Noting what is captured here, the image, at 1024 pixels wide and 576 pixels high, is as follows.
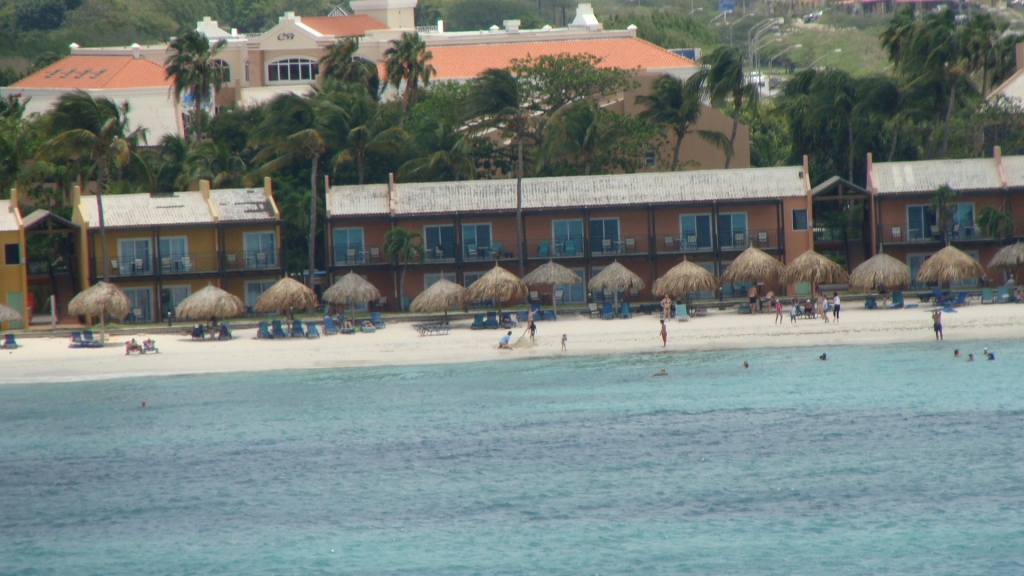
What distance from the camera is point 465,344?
38.5 metres

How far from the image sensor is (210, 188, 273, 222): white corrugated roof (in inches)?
1799

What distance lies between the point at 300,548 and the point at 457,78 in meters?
54.2

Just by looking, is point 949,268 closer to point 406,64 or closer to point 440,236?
point 440,236

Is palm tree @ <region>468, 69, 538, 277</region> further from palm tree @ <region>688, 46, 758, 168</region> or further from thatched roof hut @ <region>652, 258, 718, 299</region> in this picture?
thatched roof hut @ <region>652, 258, 718, 299</region>

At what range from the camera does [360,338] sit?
39.6 meters

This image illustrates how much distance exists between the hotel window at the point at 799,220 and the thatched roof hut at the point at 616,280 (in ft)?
24.0

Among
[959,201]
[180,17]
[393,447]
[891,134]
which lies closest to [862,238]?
[959,201]

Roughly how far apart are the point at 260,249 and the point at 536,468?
71.8ft

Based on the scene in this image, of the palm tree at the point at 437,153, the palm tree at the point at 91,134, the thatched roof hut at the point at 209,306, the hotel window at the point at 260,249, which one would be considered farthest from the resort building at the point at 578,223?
the palm tree at the point at 91,134

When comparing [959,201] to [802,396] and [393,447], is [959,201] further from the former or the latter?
[393,447]

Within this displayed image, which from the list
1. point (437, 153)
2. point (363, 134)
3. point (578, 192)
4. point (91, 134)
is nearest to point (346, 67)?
point (363, 134)

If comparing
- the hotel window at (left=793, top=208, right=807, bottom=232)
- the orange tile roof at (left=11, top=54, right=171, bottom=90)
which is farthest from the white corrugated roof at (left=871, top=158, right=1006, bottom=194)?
the orange tile roof at (left=11, top=54, right=171, bottom=90)

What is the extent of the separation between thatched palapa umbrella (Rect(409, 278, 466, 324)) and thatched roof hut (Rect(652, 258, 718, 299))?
652 centimetres

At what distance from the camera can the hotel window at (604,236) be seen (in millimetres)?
46250
